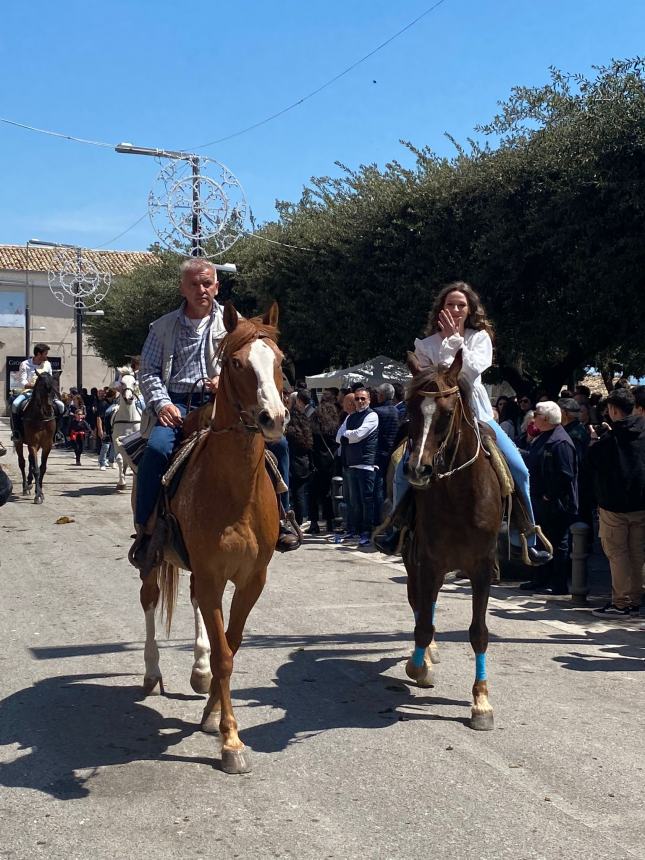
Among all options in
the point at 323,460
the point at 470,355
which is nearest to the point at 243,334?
the point at 470,355

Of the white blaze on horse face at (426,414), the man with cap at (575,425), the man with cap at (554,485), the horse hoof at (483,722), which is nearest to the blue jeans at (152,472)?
the white blaze on horse face at (426,414)

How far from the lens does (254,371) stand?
517 centimetres

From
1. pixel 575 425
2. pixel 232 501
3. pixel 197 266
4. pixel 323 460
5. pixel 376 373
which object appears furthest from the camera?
pixel 376 373

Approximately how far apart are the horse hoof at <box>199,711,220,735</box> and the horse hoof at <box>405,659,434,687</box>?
62.2 inches

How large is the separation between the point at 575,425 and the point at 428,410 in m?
7.61

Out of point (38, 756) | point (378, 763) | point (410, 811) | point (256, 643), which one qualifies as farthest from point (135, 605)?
point (410, 811)

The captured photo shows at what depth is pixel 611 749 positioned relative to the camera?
5754 millimetres

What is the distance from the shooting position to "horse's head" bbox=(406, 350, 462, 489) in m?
6.04

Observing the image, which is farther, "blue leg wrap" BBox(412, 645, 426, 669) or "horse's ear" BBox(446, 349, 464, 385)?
"blue leg wrap" BBox(412, 645, 426, 669)

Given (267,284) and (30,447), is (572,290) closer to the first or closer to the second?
(30,447)

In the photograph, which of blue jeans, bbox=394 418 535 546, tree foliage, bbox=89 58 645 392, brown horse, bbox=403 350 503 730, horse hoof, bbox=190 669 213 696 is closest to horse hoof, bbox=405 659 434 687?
brown horse, bbox=403 350 503 730

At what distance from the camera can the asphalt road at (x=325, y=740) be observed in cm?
452

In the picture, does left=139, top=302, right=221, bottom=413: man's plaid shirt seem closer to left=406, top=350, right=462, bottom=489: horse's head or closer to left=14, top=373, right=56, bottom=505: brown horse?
left=406, top=350, right=462, bottom=489: horse's head

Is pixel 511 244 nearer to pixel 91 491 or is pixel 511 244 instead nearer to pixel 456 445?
pixel 91 491
